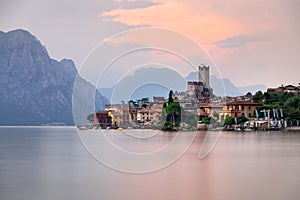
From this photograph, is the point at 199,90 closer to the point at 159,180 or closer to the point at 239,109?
the point at 239,109

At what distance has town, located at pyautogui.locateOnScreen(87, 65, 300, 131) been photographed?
48281 mm

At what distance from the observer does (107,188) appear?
13383 mm

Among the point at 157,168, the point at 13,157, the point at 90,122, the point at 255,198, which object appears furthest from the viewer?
the point at 90,122

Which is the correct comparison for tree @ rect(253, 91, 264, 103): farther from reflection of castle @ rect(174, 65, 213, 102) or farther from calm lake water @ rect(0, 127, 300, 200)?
calm lake water @ rect(0, 127, 300, 200)

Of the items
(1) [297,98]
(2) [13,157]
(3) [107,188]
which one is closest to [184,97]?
(1) [297,98]

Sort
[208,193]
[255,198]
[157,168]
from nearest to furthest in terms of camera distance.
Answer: [255,198]
[208,193]
[157,168]

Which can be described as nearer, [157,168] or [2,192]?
[2,192]

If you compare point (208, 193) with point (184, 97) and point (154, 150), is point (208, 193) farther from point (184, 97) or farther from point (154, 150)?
point (184, 97)

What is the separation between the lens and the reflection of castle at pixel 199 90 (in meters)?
47.3

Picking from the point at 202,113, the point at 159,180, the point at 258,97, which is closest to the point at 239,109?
the point at 202,113

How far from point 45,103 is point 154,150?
87884 millimetres

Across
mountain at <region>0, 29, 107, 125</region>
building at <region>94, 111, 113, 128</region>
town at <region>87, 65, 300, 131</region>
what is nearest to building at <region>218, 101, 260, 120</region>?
town at <region>87, 65, 300, 131</region>

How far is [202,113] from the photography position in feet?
177

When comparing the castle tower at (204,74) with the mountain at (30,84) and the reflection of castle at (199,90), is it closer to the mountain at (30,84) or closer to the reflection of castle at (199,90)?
the reflection of castle at (199,90)
